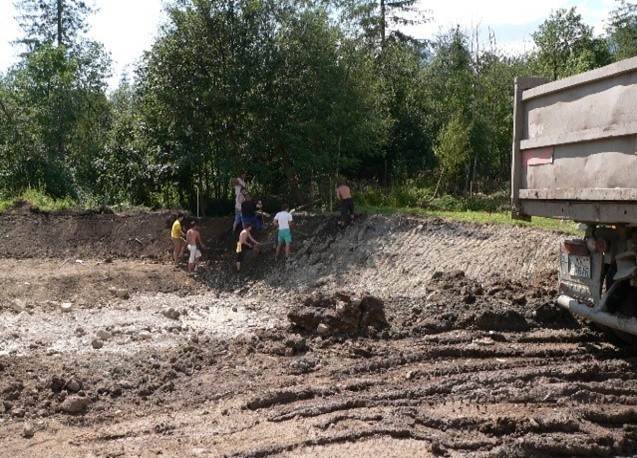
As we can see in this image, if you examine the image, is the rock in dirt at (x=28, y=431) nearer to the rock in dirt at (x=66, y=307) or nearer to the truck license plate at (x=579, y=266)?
the truck license plate at (x=579, y=266)

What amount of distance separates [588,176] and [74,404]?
6.04m

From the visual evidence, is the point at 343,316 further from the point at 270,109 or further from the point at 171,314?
the point at 270,109

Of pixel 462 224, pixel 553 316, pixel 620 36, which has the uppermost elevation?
pixel 620 36

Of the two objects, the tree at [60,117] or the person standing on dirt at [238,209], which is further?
the tree at [60,117]

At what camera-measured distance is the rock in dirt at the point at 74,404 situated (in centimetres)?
848

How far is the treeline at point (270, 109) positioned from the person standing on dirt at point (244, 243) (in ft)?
8.22

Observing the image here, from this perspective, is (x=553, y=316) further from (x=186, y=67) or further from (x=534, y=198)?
(x=186, y=67)

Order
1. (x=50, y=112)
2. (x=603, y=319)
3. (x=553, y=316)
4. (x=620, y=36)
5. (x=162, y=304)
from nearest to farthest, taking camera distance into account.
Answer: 1. (x=603, y=319)
2. (x=553, y=316)
3. (x=162, y=304)
4. (x=50, y=112)
5. (x=620, y=36)

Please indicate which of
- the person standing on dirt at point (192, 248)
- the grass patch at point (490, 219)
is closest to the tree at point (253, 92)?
the grass patch at point (490, 219)

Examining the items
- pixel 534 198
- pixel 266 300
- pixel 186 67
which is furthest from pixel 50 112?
pixel 534 198

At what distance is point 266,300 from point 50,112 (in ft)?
51.6

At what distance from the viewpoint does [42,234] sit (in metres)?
21.5

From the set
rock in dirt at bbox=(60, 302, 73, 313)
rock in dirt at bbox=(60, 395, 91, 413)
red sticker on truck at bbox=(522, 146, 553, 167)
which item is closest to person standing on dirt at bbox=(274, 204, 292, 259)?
rock in dirt at bbox=(60, 302, 73, 313)

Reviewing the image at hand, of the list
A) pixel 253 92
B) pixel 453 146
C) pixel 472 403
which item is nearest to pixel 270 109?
pixel 253 92
